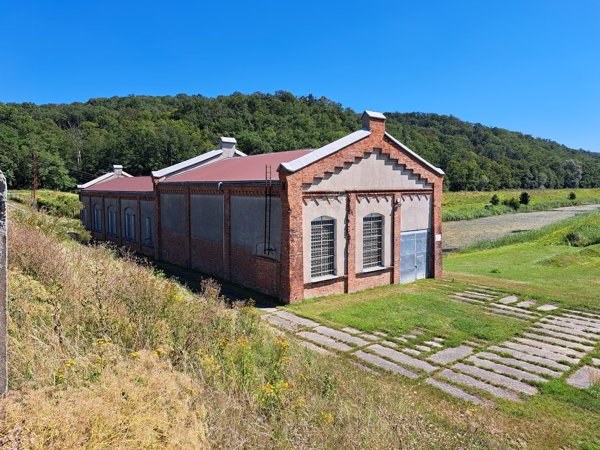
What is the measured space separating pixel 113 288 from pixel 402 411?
511 cm

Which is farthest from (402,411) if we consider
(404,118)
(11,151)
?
(404,118)

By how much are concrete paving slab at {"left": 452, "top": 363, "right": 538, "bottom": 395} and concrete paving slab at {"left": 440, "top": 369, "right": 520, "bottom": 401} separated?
19 centimetres

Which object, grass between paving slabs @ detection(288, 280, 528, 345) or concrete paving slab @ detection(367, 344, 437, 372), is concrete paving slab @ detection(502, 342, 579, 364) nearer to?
grass between paving slabs @ detection(288, 280, 528, 345)

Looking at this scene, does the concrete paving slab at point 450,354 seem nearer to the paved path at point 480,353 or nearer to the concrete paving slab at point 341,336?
the paved path at point 480,353

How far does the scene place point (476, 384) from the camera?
8.59 meters

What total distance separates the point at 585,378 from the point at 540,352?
1.46 m

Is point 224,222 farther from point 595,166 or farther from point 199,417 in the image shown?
point 595,166

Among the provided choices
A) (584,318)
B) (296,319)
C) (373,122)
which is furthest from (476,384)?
(373,122)

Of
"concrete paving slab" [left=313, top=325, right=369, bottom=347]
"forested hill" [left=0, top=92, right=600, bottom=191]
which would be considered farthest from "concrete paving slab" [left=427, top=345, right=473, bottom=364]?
"forested hill" [left=0, top=92, right=600, bottom=191]

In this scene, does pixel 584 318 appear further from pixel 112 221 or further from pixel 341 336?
pixel 112 221

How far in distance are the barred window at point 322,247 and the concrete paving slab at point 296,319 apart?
223cm

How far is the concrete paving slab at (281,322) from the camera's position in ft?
39.8

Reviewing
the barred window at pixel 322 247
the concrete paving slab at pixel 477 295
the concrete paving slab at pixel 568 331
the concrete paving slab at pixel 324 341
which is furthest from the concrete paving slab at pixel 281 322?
the concrete paving slab at pixel 477 295

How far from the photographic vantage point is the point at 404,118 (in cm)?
12612
